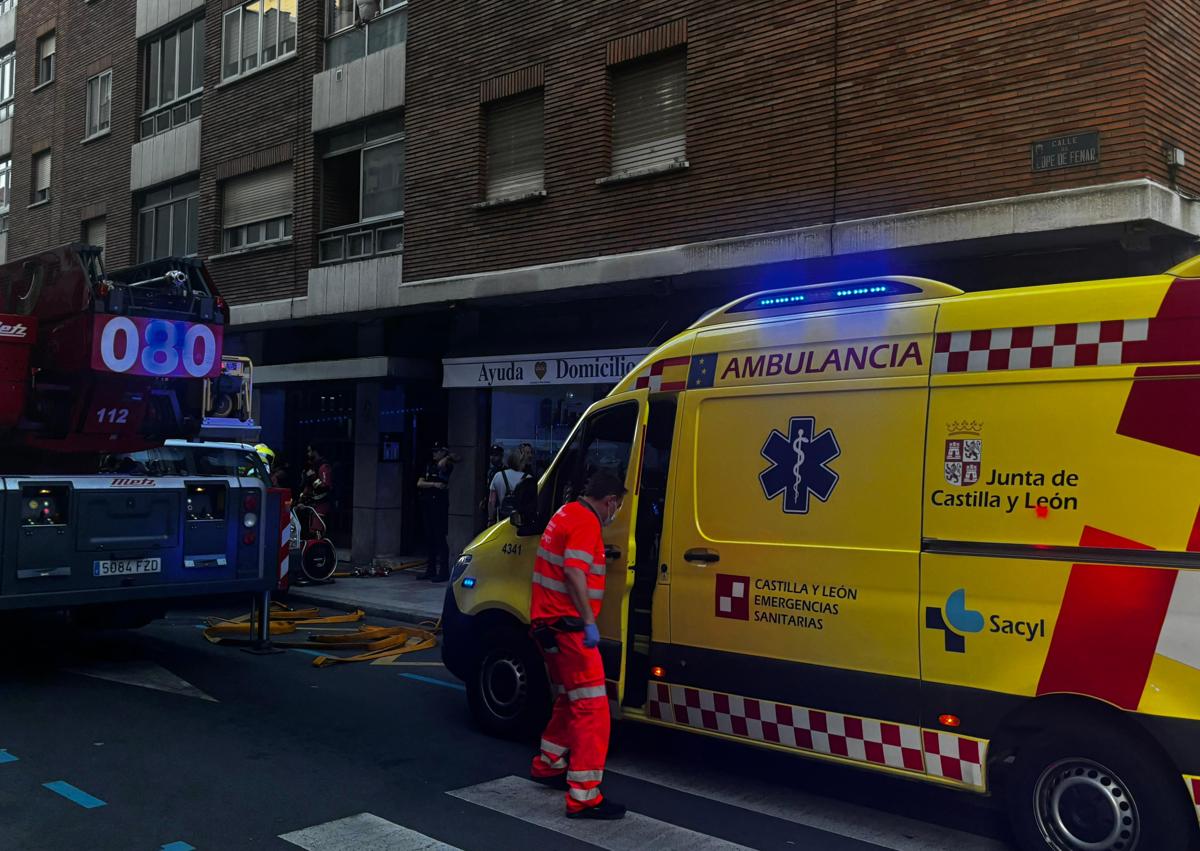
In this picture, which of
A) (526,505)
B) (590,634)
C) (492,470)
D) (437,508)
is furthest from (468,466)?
(590,634)

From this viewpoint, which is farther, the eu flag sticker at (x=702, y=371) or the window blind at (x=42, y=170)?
the window blind at (x=42, y=170)

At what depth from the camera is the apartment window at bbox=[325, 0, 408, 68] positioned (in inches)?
623

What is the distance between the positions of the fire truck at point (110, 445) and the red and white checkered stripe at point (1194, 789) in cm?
680

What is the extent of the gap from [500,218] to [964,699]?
34.4 ft

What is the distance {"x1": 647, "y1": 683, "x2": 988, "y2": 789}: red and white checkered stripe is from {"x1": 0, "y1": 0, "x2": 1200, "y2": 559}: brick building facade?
17.5 ft

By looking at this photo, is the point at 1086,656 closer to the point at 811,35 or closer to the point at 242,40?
the point at 811,35

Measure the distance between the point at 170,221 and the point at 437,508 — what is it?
1029cm

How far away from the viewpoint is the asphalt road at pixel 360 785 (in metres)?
4.66

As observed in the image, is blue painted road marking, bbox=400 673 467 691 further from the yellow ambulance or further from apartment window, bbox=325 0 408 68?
apartment window, bbox=325 0 408 68

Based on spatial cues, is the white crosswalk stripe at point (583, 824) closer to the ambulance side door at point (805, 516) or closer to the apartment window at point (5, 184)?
the ambulance side door at point (805, 516)

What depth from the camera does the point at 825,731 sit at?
4.86 metres

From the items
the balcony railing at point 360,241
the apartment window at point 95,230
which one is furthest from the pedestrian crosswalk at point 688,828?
the apartment window at point 95,230

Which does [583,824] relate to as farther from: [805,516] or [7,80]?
[7,80]

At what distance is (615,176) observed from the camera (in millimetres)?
12344
